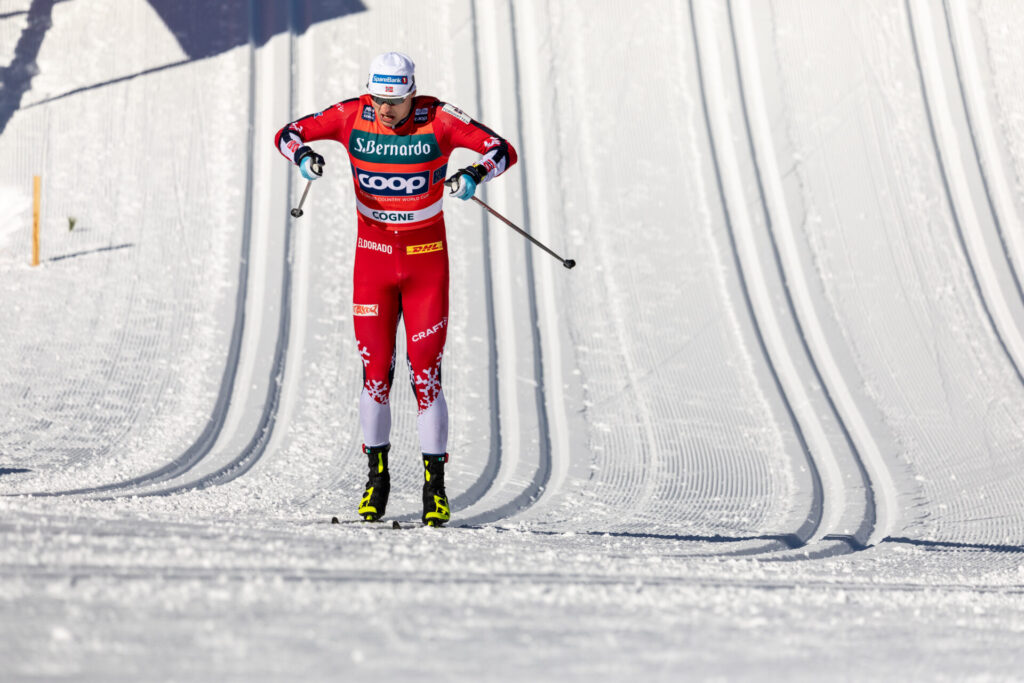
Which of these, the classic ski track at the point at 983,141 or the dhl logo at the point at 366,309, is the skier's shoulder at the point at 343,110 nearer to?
the dhl logo at the point at 366,309

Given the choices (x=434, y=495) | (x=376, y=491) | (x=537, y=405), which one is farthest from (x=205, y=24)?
(x=434, y=495)

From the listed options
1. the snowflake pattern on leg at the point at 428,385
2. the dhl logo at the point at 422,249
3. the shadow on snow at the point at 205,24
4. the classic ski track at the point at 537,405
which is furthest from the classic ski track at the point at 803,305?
the shadow on snow at the point at 205,24

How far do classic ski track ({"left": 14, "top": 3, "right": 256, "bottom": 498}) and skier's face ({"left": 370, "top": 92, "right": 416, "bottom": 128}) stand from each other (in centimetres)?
194

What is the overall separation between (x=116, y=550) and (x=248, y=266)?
5.82 meters

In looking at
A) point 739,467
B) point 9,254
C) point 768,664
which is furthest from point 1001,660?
point 9,254

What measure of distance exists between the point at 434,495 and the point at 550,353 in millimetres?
3381

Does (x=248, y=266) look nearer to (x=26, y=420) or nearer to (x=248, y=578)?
(x=26, y=420)

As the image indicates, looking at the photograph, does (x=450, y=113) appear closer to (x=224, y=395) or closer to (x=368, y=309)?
(x=368, y=309)

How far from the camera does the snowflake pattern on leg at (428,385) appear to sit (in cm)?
438

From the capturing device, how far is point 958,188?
32.6 ft

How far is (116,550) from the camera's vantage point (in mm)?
2816

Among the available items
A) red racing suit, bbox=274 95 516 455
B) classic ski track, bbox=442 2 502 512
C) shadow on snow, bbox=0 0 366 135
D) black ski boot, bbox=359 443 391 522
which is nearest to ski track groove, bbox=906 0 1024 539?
classic ski track, bbox=442 2 502 512

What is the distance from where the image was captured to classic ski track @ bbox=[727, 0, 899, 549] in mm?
5625

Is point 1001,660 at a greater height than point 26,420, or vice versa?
point 26,420
